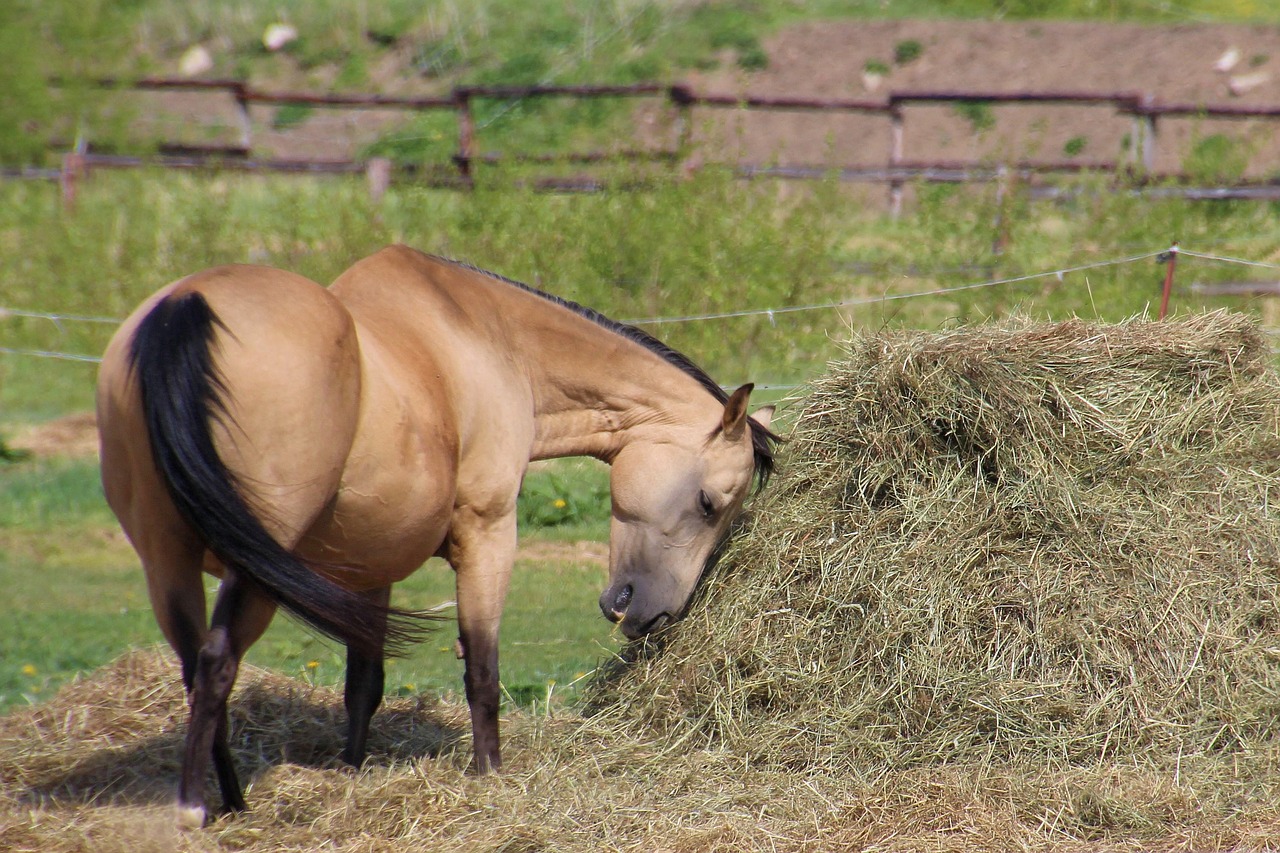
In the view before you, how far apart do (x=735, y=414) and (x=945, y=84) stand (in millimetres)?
18059

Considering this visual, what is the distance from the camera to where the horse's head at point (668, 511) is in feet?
13.0

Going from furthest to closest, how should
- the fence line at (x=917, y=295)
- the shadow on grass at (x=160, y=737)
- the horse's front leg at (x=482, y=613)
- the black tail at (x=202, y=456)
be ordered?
1. the fence line at (x=917, y=295)
2. the horse's front leg at (x=482, y=613)
3. the shadow on grass at (x=160, y=737)
4. the black tail at (x=202, y=456)

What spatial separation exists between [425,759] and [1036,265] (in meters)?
7.44

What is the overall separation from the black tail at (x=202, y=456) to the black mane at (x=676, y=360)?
1413mm

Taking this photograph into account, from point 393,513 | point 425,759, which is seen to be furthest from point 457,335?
point 425,759

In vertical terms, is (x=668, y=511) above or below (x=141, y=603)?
above

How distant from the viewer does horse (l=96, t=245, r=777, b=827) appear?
277 cm

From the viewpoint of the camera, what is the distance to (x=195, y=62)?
23266 mm

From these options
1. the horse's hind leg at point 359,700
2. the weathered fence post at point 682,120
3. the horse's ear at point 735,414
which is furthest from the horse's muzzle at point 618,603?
the weathered fence post at point 682,120

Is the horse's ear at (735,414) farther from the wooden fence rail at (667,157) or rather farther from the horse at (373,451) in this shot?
the wooden fence rail at (667,157)

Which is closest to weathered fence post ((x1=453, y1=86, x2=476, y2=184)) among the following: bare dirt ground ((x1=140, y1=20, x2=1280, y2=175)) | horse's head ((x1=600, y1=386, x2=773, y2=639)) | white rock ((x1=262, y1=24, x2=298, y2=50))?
bare dirt ground ((x1=140, y1=20, x2=1280, y2=175))

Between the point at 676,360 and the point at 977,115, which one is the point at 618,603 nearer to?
the point at 676,360

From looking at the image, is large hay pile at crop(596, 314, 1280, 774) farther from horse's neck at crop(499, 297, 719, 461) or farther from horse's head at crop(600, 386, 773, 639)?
horse's neck at crop(499, 297, 719, 461)

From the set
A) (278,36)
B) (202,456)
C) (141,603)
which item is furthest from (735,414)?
(278,36)
